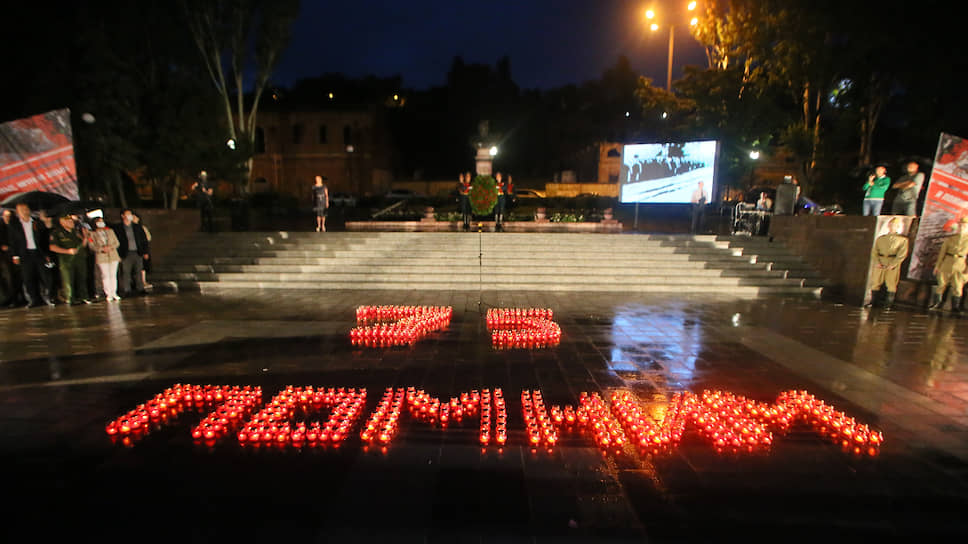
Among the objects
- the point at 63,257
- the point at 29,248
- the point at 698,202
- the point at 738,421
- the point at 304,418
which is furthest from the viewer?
the point at 698,202

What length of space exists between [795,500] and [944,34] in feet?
64.7

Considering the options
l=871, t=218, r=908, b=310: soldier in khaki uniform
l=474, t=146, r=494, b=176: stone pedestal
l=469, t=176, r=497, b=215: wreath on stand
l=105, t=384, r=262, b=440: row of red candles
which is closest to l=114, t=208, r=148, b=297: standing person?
l=105, t=384, r=262, b=440: row of red candles

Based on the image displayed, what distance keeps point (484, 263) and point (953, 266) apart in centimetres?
929

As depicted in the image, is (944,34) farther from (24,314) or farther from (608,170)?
(24,314)

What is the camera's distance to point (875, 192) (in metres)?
10.0

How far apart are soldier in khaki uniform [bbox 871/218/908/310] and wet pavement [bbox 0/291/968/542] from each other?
2.50 metres

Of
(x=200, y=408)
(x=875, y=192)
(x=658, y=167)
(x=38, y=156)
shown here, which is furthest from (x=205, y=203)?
(x=875, y=192)

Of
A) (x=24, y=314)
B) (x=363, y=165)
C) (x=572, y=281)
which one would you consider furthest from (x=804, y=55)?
(x=363, y=165)

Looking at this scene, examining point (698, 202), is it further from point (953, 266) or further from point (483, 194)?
point (953, 266)

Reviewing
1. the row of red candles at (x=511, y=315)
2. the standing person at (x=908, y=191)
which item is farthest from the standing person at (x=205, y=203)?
the standing person at (x=908, y=191)

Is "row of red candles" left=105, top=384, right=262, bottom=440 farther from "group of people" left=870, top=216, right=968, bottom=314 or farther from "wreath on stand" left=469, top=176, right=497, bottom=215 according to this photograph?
"wreath on stand" left=469, top=176, right=497, bottom=215

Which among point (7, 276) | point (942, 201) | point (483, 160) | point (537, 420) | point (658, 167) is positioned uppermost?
point (483, 160)

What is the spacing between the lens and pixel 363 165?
3772cm

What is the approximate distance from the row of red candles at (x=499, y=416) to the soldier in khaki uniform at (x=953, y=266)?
6.54m
